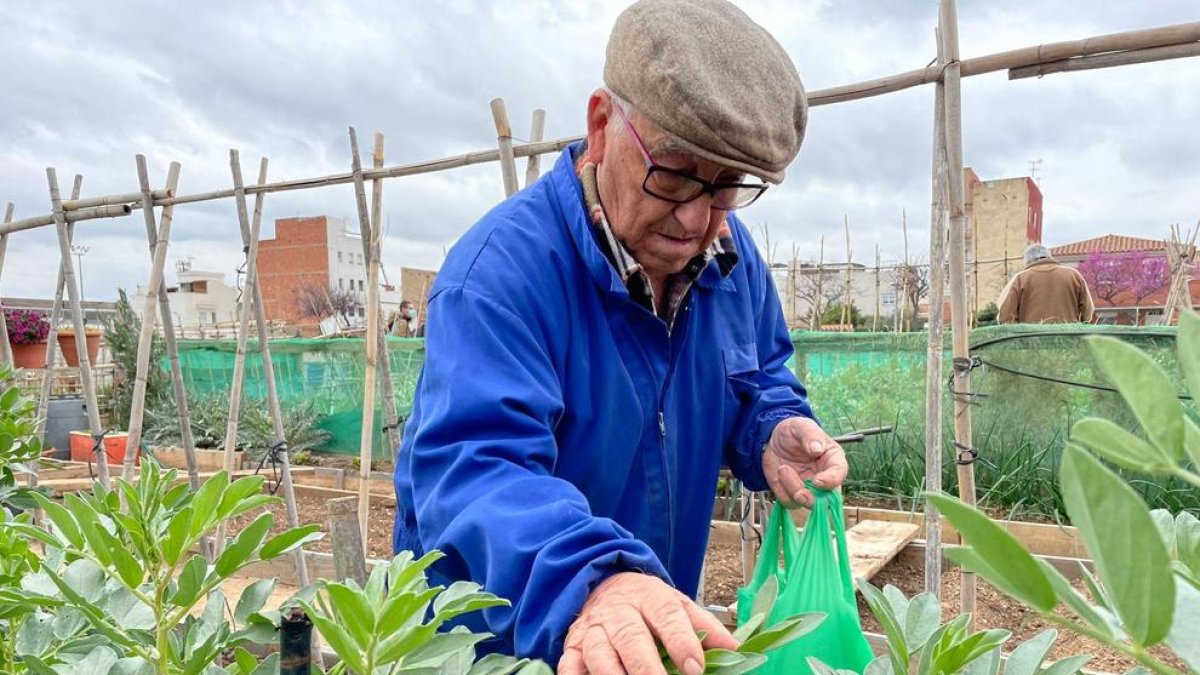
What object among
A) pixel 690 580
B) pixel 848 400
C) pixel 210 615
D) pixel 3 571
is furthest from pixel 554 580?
pixel 848 400

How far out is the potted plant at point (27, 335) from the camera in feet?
31.9

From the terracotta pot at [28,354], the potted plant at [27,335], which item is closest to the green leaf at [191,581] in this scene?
the potted plant at [27,335]

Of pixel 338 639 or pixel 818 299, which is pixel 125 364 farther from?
pixel 338 639

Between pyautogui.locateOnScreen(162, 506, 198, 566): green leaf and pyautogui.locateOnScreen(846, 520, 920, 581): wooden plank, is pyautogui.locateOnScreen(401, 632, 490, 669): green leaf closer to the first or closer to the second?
pyautogui.locateOnScreen(162, 506, 198, 566): green leaf

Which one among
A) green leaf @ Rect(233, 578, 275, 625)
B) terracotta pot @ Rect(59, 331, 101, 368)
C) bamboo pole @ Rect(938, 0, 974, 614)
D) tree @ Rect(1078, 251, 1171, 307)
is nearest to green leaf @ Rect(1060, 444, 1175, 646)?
green leaf @ Rect(233, 578, 275, 625)

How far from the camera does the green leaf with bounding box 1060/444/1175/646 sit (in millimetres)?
290

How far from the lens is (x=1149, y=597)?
30 centimetres

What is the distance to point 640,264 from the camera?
1466 millimetres

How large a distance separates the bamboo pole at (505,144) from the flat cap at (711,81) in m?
1.95

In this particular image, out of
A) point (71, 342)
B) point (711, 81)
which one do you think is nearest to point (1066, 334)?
point (711, 81)

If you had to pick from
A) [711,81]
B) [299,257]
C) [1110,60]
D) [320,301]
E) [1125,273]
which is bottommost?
[711,81]

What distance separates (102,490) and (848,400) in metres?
5.91

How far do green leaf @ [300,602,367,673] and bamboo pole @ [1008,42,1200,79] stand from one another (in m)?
2.52

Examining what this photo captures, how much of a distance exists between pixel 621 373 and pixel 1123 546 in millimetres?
1136
